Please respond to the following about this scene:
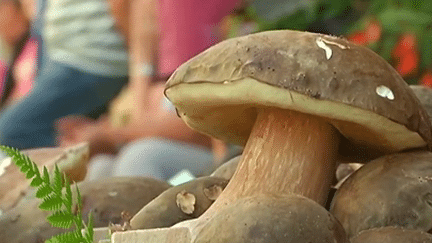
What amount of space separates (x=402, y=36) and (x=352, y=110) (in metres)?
1.22

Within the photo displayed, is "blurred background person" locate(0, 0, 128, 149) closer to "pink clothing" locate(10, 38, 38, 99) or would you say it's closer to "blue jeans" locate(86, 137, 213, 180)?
"pink clothing" locate(10, 38, 38, 99)

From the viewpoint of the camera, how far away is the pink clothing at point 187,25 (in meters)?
1.85

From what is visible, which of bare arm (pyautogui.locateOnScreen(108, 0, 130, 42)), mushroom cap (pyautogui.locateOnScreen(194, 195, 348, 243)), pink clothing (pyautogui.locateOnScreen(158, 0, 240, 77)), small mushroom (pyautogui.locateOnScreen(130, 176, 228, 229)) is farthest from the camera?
bare arm (pyautogui.locateOnScreen(108, 0, 130, 42))

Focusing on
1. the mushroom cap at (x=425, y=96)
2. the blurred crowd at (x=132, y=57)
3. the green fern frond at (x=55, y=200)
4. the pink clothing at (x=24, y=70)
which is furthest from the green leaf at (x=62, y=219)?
the pink clothing at (x=24, y=70)

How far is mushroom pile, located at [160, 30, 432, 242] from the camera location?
0.39 metres

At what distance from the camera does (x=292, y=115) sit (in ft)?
1.54

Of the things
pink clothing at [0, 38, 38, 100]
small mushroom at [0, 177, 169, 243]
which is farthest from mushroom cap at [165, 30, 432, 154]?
pink clothing at [0, 38, 38, 100]

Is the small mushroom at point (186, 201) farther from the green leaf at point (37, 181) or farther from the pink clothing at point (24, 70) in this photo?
the pink clothing at point (24, 70)

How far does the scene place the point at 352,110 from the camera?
1.40ft

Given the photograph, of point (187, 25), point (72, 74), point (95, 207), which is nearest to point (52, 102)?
point (72, 74)

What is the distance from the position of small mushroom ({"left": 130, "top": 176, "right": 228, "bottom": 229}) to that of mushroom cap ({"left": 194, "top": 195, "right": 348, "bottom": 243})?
0.09m

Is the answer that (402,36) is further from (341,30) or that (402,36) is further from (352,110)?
(352,110)

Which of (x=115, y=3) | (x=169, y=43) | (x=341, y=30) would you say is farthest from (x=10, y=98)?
(x=341, y=30)

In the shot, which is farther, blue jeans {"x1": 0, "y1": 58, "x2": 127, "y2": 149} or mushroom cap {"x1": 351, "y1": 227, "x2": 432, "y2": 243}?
blue jeans {"x1": 0, "y1": 58, "x2": 127, "y2": 149}
